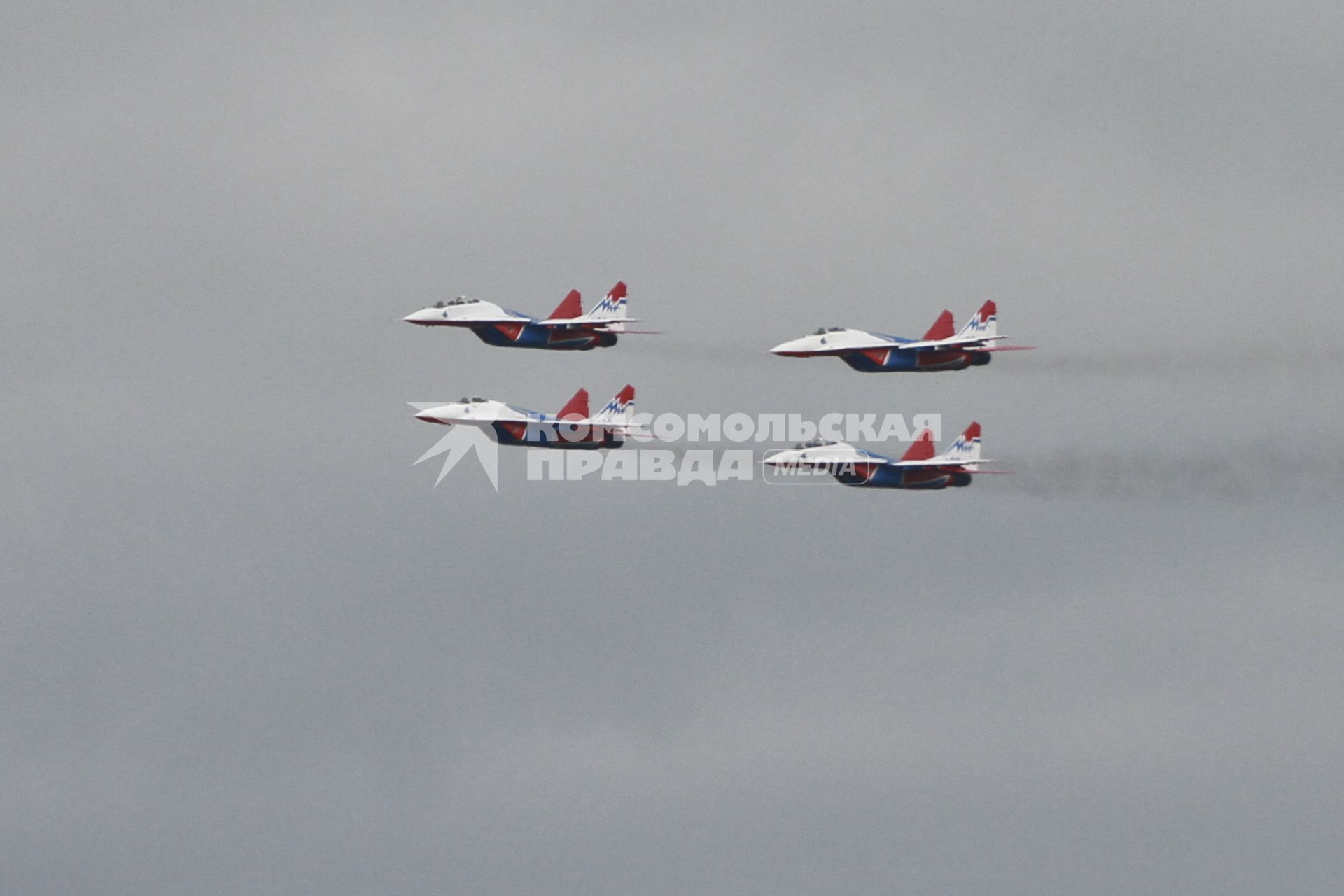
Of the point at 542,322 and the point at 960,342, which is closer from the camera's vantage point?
the point at 960,342

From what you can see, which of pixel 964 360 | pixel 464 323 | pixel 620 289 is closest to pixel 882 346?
pixel 964 360

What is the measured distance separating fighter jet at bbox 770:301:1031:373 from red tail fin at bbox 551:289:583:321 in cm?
1015

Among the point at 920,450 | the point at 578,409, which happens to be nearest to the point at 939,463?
the point at 920,450

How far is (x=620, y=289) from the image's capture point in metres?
122

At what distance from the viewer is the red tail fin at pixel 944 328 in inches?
4729

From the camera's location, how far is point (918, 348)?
120m

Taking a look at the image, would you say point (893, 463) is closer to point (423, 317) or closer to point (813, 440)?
point (813, 440)

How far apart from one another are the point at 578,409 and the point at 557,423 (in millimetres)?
1237

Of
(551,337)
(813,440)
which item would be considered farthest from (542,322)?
(813,440)

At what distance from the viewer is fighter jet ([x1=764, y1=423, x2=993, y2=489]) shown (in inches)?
4638

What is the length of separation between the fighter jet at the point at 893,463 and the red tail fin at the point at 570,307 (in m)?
12.7

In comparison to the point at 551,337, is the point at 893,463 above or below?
below

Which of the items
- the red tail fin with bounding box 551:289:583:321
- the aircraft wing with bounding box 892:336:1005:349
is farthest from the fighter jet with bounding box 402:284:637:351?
the aircraft wing with bounding box 892:336:1005:349

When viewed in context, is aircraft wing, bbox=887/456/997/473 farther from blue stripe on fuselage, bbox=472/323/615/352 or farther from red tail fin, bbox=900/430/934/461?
blue stripe on fuselage, bbox=472/323/615/352
